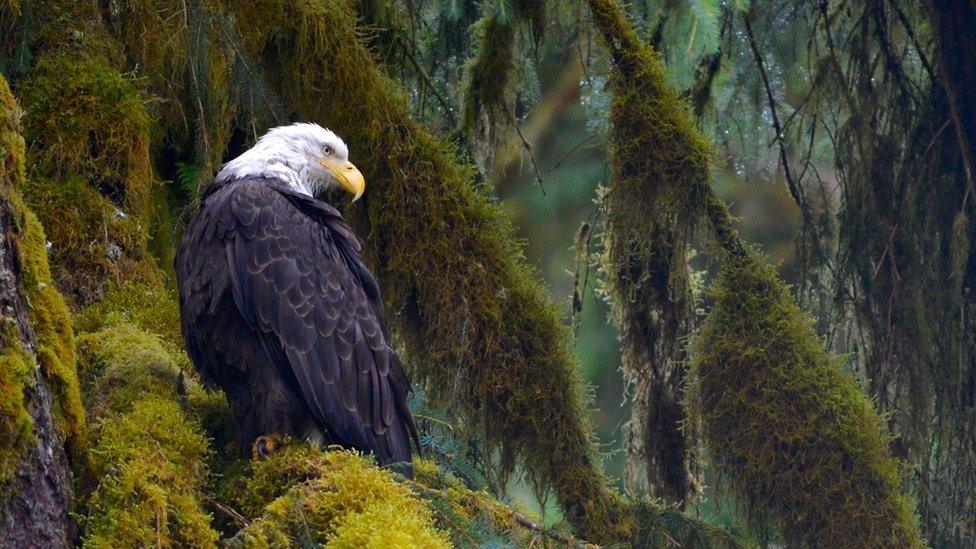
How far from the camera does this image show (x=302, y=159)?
16.1 feet

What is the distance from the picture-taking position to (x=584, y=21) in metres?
5.00

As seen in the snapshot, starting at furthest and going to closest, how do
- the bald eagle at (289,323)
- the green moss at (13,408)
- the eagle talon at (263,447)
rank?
the bald eagle at (289,323), the eagle talon at (263,447), the green moss at (13,408)

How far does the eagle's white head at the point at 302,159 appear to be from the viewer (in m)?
4.71

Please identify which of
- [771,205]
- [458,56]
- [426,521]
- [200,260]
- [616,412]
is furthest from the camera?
[616,412]

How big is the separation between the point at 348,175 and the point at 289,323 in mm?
916

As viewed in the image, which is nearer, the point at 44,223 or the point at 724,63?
the point at 44,223

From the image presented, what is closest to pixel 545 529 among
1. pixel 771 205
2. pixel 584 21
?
pixel 584 21

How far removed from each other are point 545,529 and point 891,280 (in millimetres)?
2382

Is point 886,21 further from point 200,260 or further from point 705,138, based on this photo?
point 200,260

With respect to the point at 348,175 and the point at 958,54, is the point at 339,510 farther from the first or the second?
the point at 958,54

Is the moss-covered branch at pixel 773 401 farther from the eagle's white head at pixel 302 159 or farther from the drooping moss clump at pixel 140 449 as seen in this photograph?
the drooping moss clump at pixel 140 449

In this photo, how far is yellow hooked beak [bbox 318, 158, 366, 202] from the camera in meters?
4.75

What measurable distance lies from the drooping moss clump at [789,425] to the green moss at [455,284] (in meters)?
0.57

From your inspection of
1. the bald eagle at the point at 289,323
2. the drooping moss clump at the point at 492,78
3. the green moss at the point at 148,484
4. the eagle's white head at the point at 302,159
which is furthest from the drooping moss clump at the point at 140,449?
the drooping moss clump at the point at 492,78
